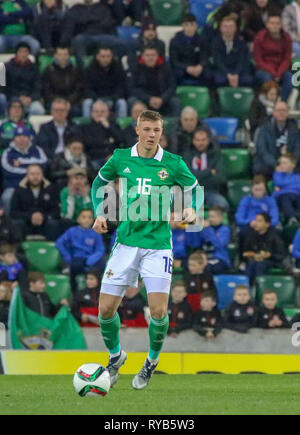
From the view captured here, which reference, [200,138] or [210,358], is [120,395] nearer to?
[210,358]

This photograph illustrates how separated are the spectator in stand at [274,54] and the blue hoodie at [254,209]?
2845 mm

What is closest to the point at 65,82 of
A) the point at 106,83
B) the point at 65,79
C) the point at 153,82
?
the point at 65,79

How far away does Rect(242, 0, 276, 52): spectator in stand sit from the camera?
18.3 metres

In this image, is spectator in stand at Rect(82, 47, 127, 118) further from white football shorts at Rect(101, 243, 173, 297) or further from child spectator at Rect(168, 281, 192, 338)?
white football shorts at Rect(101, 243, 173, 297)

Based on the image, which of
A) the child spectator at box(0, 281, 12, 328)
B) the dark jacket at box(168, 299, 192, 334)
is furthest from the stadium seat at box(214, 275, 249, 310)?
the child spectator at box(0, 281, 12, 328)

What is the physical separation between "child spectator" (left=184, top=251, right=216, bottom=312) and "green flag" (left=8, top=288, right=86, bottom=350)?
64.7 inches

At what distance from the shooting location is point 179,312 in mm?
13883

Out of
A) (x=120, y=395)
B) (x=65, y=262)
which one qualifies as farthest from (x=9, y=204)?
(x=120, y=395)

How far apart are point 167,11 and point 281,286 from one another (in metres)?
6.03

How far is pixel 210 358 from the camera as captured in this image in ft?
42.3

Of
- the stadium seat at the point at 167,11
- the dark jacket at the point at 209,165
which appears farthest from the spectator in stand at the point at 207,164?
the stadium seat at the point at 167,11

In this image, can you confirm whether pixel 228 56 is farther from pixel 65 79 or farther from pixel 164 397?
pixel 164 397

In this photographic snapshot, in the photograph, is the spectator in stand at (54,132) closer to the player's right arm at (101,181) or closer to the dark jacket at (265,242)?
the dark jacket at (265,242)

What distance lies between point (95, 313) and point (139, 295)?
62 centimetres
